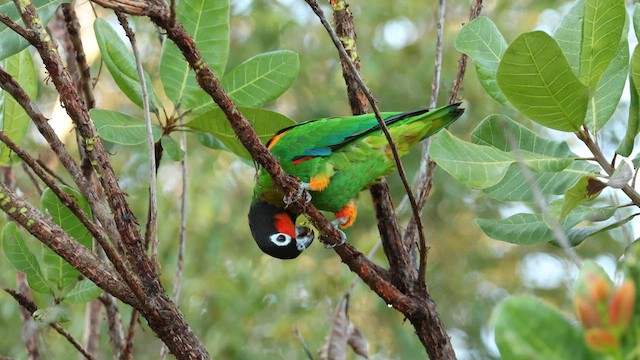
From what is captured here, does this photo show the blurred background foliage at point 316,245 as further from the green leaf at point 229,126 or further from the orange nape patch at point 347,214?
the green leaf at point 229,126

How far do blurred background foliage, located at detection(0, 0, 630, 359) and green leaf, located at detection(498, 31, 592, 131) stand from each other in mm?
2777

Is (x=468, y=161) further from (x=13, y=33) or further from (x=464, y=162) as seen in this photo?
(x=13, y=33)

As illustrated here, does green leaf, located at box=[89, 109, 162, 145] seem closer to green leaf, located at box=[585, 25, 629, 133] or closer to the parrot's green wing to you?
the parrot's green wing

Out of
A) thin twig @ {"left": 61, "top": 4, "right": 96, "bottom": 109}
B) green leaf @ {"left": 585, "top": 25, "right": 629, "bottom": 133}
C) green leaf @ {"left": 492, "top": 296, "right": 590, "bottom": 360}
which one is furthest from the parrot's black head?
green leaf @ {"left": 492, "top": 296, "right": 590, "bottom": 360}

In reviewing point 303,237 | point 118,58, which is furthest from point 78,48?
point 303,237

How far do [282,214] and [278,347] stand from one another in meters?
1.51

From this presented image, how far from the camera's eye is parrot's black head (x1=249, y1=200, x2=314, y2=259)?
3.32 m

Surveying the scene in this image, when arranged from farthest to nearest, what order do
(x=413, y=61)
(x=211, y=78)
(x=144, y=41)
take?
(x=413, y=61) → (x=144, y=41) → (x=211, y=78)

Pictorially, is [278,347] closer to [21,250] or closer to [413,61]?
[21,250]

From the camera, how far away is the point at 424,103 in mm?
6383

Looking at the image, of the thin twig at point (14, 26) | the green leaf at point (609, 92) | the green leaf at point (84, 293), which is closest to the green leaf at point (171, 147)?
the green leaf at point (84, 293)

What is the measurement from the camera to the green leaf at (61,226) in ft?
6.74

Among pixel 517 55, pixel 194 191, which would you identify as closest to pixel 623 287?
pixel 517 55

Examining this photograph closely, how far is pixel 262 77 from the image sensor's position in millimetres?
2498
